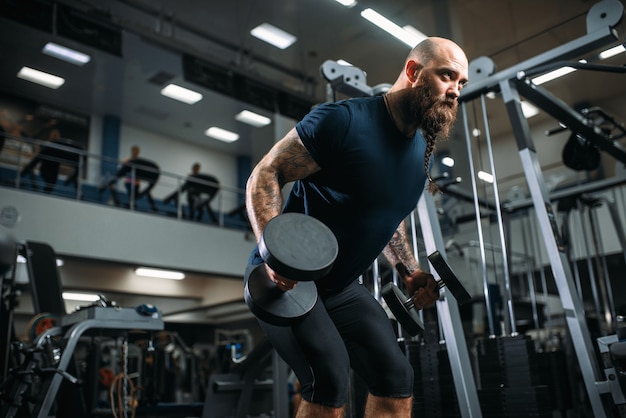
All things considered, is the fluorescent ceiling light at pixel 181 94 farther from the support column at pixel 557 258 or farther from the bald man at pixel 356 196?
the bald man at pixel 356 196

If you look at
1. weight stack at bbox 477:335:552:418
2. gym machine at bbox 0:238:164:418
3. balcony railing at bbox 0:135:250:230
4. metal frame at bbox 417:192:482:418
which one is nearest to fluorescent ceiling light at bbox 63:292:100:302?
balcony railing at bbox 0:135:250:230

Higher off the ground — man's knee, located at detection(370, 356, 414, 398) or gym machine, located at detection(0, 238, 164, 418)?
gym machine, located at detection(0, 238, 164, 418)

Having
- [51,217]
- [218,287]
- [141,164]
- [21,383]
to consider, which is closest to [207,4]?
[141,164]

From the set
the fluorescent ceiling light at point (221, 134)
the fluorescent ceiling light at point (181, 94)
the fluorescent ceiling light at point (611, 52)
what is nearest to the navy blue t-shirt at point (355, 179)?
the fluorescent ceiling light at point (611, 52)

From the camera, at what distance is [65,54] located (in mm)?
7973

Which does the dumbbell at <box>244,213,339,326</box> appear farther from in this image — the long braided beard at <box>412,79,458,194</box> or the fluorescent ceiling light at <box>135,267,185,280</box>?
the fluorescent ceiling light at <box>135,267,185,280</box>

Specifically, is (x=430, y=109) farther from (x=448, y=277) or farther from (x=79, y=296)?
(x=79, y=296)

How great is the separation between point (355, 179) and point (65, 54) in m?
7.88

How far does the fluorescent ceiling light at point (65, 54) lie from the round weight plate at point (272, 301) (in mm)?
7818

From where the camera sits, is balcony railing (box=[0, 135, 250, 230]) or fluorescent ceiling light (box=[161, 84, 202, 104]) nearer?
balcony railing (box=[0, 135, 250, 230])

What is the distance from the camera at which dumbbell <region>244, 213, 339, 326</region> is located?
95 cm

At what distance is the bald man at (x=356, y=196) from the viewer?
45.7 inches

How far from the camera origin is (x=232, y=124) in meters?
10.5

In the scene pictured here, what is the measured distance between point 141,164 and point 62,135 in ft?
11.6
